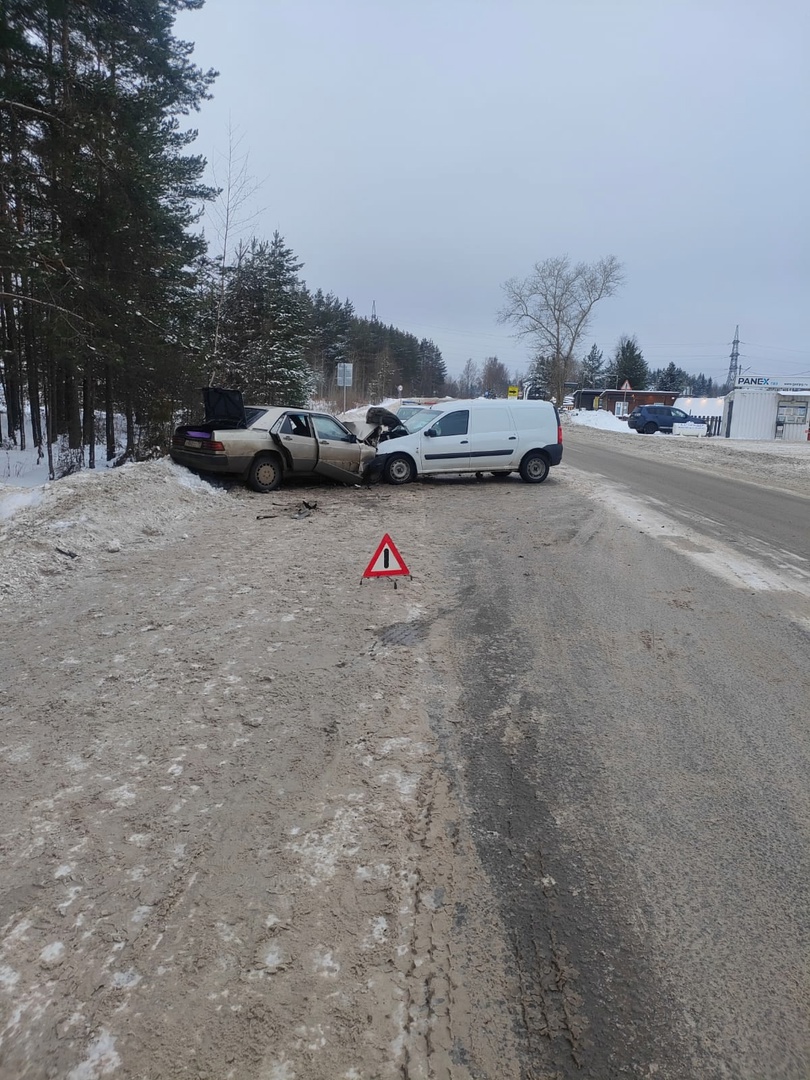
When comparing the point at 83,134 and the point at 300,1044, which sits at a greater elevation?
the point at 83,134

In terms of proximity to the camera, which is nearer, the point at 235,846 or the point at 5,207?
the point at 235,846

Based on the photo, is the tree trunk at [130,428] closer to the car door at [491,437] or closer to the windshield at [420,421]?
the windshield at [420,421]

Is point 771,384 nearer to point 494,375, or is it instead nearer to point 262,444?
point 262,444

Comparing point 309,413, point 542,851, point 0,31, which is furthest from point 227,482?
point 542,851

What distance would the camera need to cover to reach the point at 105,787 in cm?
335

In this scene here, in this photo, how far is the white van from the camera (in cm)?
1477

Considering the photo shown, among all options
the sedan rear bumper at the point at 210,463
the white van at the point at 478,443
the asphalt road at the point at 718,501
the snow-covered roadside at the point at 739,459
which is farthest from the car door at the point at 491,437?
the snow-covered roadside at the point at 739,459

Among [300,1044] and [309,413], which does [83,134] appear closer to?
[309,413]

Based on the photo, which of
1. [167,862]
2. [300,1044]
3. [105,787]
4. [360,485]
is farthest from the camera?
[360,485]

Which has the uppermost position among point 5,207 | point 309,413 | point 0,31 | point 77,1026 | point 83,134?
point 0,31

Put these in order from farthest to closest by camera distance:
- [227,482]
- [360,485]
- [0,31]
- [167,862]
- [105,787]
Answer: [360,485] → [227,482] → [0,31] → [105,787] → [167,862]

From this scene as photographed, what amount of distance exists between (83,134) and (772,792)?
1648 centimetres

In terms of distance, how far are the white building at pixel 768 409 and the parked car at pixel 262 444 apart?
3301 cm

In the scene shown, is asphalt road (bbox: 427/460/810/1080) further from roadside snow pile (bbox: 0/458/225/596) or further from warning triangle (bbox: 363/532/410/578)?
roadside snow pile (bbox: 0/458/225/596)
